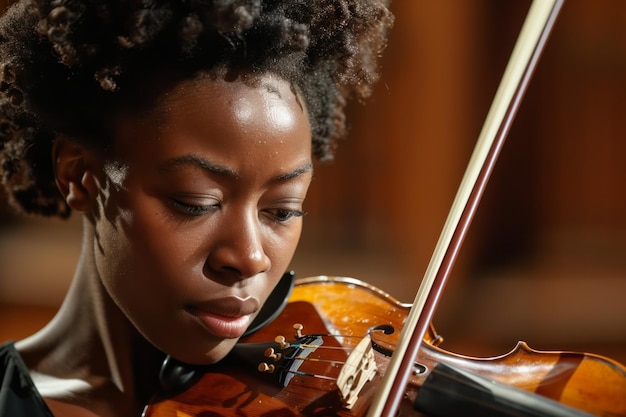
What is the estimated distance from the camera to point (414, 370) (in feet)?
2.02

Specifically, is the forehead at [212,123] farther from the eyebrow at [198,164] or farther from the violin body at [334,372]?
the violin body at [334,372]

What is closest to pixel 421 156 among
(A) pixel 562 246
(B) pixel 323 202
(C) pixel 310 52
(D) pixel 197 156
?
(B) pixel 323 202

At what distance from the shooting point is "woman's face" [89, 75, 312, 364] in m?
0.62

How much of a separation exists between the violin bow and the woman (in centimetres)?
14

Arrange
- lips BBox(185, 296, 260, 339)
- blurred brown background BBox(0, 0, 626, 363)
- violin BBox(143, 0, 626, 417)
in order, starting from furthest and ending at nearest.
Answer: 1. blurred brown background BBox(0, 0, 626, 363)
2. lips BBox(185, 296, 260, 339)
3. violin BBox(143, 0, 626, 417)

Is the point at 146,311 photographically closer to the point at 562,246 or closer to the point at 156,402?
the point at 156,402

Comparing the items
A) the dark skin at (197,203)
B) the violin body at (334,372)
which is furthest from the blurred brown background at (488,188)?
the dark skin at (197,203)

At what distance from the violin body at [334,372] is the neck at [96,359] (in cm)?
6

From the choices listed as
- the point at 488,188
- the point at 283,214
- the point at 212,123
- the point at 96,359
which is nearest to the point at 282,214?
the point at 283,214

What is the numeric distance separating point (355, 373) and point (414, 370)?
0.05 meters

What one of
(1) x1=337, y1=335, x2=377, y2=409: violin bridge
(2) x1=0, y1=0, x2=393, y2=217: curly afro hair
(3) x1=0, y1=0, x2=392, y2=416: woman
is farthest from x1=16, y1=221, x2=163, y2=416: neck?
(1) x1=337, y1=335, x2=377, y2=409: violin bridge

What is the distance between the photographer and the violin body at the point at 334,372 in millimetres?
573

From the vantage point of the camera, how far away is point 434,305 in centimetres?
59

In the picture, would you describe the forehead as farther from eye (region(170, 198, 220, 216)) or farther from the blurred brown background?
the blurred brown background
